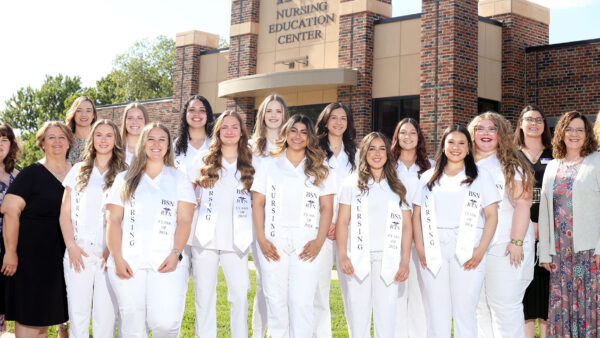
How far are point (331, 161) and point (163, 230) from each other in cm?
184

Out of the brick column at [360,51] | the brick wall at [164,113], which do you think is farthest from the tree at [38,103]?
the brick column at [360,51]

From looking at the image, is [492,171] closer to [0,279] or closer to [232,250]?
[232,250]

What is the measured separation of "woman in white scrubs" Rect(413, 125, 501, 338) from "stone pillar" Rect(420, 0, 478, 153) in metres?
10.6

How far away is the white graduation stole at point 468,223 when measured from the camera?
4.86 metres

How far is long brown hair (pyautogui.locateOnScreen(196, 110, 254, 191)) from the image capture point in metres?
5.28

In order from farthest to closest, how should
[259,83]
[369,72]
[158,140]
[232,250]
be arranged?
[259,83], [369,72], [232,250], [158,140]

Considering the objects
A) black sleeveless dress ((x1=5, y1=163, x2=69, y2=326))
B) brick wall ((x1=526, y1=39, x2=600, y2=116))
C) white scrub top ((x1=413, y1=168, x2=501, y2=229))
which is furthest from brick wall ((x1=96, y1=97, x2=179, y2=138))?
white scrub top ((x1=413, y1=168, x2=501, y2=229))

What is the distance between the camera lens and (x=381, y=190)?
5.21 m

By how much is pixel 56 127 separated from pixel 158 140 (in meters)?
1.36

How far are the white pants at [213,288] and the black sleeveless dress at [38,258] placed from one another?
3.91ft

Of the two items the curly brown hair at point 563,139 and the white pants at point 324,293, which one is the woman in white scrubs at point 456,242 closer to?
the white pants at point 324,293

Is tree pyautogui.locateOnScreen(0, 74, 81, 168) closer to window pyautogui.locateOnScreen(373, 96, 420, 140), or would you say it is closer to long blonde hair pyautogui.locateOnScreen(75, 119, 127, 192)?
window pyautogui.locateOnScreen(373, 96, 420, 140)

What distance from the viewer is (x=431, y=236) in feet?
16.3

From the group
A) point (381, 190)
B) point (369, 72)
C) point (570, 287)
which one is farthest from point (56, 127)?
point (369, 72)
